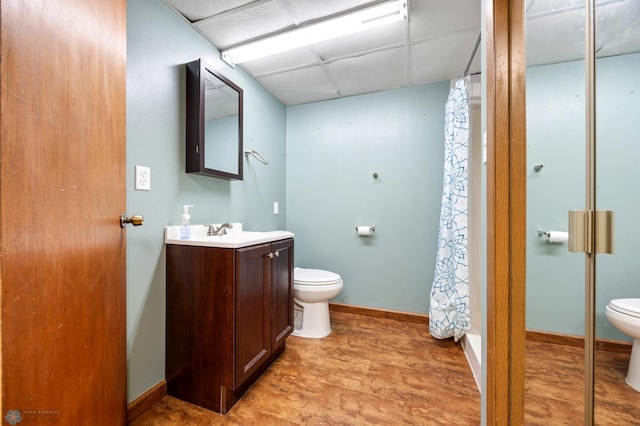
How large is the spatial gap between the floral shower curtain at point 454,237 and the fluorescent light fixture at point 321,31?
840mm

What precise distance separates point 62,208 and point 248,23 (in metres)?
1.50

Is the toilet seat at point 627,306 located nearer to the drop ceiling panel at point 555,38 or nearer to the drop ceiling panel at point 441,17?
the drop ceiling panel at point 555,38

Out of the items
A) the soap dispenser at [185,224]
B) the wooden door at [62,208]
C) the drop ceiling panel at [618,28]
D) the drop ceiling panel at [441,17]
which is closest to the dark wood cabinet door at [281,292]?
the soap dispenser at [185,224]

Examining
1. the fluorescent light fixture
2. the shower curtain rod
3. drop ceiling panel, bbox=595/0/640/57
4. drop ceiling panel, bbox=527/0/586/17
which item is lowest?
drop ceiling panel, bbox=595/0/640/57

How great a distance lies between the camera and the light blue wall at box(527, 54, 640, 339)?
561mm

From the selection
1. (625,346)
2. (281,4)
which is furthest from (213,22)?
(625,346)

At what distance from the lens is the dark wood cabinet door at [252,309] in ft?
4.08

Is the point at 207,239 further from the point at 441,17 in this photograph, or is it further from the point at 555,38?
the point at 441,17

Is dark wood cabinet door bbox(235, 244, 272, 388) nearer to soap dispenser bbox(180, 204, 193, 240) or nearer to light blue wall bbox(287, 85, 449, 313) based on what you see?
soap dispenser bbox(180, 204, 193, 240)

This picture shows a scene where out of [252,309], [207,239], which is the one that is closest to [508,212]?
[252,309]

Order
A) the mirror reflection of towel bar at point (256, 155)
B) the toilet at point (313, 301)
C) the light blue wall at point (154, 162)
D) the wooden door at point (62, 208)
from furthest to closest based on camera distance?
1. the mirror reflection of towel bar at point (256, 155)
2. the toilet at point (313, 301)
3. the light blue wall at point (154, 162)
4. the wooden door at point (62, 208)

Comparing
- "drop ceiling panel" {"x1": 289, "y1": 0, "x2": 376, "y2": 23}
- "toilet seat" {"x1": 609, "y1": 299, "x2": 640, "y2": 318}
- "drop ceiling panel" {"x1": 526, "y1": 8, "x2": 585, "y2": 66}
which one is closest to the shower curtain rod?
"drop ceiling panel" {"x1": 289, "y1": 0, "x2": 376, "y2": 23}

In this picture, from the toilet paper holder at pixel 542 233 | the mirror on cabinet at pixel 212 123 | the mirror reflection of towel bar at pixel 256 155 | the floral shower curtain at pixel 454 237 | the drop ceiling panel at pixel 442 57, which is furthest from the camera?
the mirror reflection of towel bar at pixel 256 155

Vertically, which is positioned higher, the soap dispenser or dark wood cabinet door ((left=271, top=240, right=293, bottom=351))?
the soap dispenser
